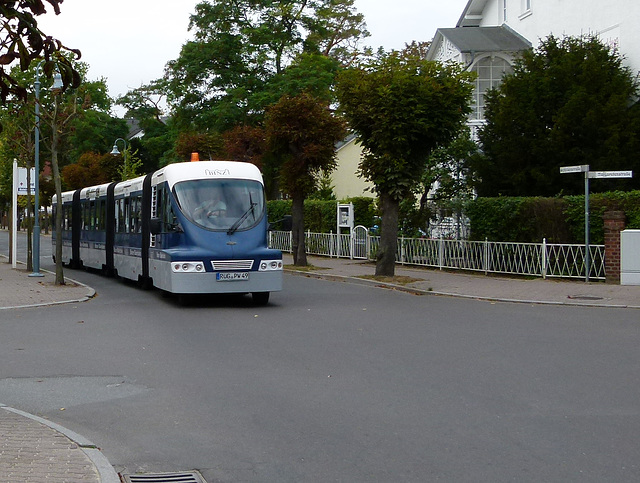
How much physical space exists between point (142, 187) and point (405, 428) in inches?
559

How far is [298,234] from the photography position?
28.2 meters

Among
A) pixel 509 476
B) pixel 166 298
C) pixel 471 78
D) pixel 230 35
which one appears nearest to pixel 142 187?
pixel 166 298

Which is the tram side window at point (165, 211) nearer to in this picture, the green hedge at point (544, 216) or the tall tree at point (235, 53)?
the green hedge at point (544, 216)

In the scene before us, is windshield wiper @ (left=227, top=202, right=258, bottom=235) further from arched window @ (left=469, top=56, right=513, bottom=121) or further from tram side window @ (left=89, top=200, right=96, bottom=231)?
arched window @ (left=469, top=56, right=513, bottom=121)

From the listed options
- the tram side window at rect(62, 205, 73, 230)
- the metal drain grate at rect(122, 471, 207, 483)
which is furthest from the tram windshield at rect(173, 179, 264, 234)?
the tram side window at rect(62, 205, 73, 230)

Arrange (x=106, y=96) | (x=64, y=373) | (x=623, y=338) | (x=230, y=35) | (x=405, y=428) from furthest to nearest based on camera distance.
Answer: (x=106, y=96) → (x=230, y=35) → (x=623, y=338) → (x=64, y=373) → (x=405, y=428)

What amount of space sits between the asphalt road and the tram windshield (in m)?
2.01

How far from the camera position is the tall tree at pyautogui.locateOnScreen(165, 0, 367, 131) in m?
47.4

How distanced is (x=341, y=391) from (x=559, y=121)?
64.0 ft

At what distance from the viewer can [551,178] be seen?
87.2ft

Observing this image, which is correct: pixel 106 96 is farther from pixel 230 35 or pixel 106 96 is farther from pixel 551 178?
pixel 551 178

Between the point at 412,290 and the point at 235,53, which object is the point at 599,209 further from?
the point at 235,53

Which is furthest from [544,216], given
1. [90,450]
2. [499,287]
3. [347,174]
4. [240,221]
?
[347,174]

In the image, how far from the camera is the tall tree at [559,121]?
85.0 ft
